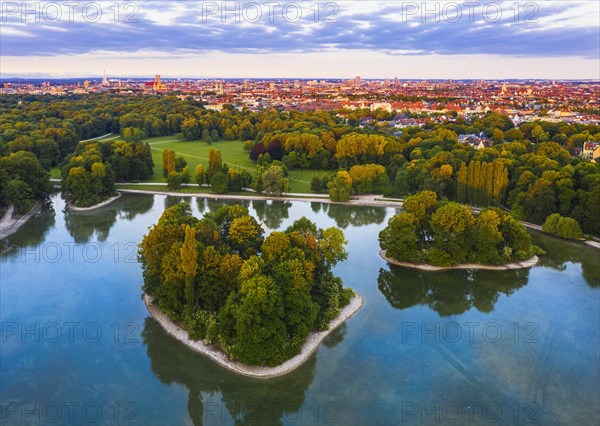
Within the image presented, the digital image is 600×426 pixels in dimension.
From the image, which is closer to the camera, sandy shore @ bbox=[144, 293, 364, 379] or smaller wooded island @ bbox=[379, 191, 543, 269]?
sandy shore @ bbox=[144, 293, 364, 379]

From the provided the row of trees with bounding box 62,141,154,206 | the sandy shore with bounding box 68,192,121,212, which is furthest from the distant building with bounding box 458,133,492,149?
the sandy shore with bounding box 68,192,121,212

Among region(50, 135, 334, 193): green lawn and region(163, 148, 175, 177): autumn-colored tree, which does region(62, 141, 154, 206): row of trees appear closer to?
region(50, 135, 334, 193): green lawn

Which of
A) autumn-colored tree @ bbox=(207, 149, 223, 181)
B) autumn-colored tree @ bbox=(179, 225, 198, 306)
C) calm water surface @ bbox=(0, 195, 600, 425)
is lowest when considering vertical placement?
calm water surface @ bbox=(0, 195, 600, 425)

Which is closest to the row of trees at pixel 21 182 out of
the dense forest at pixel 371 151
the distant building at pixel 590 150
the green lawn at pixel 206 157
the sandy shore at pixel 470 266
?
the green lawn at pixel 206 157

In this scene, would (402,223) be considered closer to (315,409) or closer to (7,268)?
(315,409)

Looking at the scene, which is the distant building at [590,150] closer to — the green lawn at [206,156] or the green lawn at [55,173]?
the green lawn at [206,156]

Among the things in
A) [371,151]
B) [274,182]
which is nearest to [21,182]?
[274,182]
